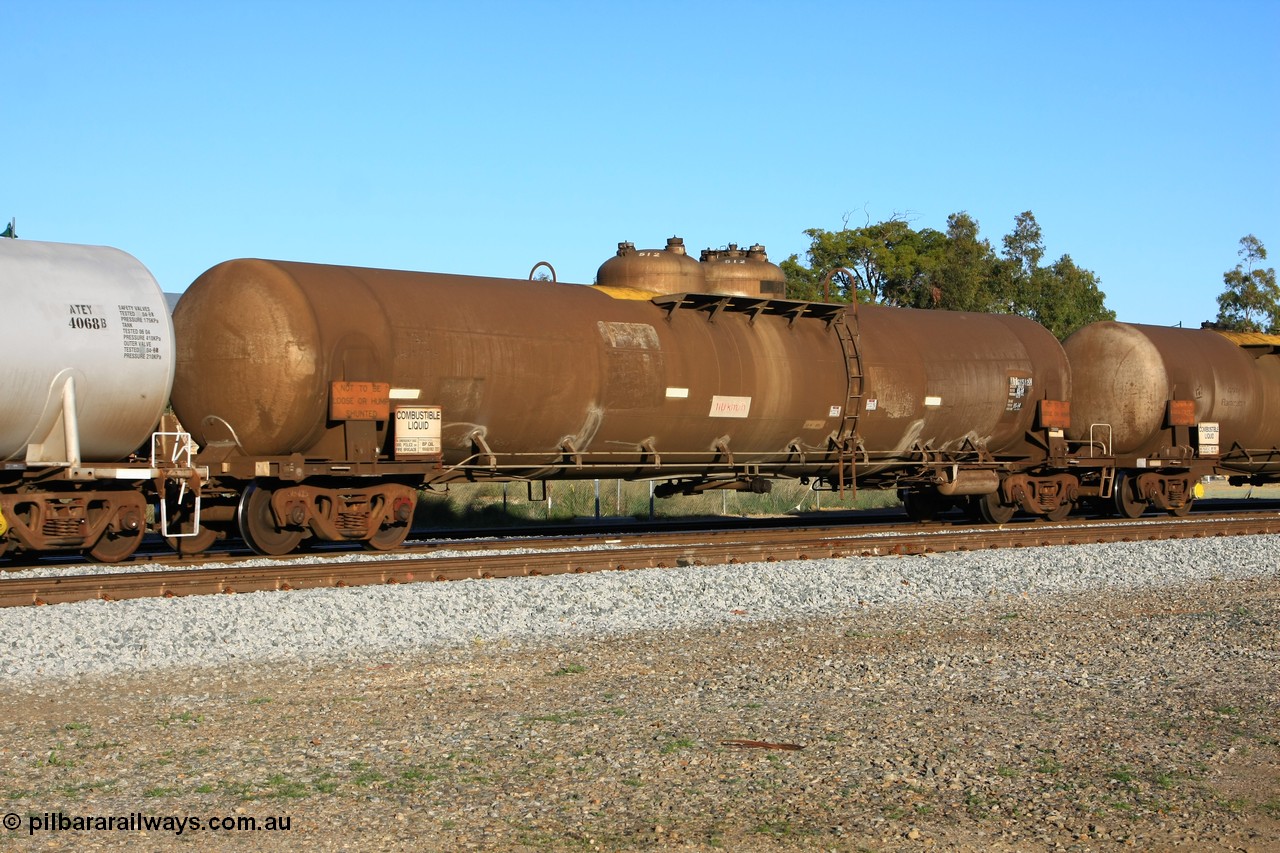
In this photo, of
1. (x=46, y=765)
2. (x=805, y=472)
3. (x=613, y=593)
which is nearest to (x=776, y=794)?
(x=46, y=765)

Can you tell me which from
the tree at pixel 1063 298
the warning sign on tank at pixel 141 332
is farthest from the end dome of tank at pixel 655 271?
the tree at pixel 1063 298

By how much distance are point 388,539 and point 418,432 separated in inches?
63.0

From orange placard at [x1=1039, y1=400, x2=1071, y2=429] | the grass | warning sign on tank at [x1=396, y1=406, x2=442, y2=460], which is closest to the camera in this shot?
warning sign on tank at [x1=396, y1=406, x2=442, y2=460]

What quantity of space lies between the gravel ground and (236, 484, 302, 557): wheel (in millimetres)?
3890

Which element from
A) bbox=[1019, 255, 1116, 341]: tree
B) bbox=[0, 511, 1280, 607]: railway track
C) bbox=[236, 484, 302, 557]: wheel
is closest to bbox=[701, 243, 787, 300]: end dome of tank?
bbox=[0, 511, 1280, 607]: railway track

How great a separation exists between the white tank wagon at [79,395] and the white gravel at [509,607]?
2941mm

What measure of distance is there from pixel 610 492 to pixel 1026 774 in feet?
82.5

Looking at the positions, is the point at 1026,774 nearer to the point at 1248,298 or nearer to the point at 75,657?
the point at 75,657

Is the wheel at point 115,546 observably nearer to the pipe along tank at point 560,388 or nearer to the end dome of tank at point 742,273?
the pipe along tank at point 560,388

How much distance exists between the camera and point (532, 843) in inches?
211

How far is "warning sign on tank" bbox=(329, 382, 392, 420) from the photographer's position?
15227 millimetres

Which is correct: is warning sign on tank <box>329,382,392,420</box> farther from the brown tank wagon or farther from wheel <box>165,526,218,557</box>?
the brown tank wagon

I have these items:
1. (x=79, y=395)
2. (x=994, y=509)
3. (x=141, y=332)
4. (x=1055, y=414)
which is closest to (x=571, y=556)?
(x=141, y=332)

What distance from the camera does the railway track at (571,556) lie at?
481 inches
